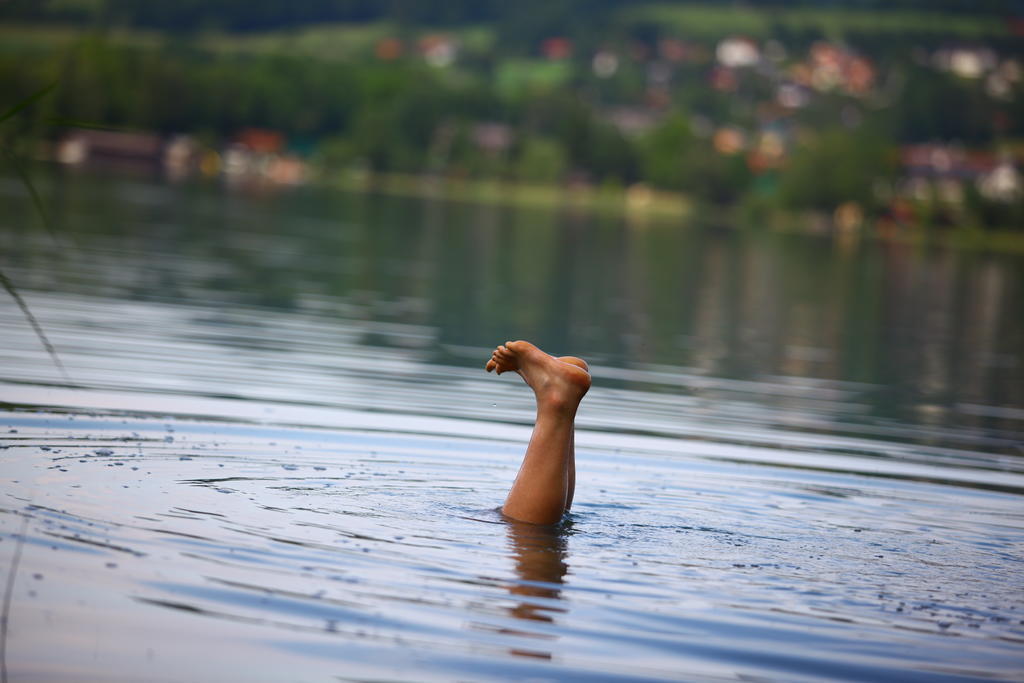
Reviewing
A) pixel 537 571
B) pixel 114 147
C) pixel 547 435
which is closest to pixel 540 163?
pixel 114 147

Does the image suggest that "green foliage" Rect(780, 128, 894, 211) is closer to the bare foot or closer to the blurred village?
the blurred village

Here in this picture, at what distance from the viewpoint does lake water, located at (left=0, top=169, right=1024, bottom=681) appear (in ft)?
20.0

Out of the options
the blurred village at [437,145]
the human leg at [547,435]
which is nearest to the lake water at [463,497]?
the human leg at [547,435]

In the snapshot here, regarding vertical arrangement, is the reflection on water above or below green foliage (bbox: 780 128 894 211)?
below

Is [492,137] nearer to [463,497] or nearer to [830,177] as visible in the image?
[830,177]

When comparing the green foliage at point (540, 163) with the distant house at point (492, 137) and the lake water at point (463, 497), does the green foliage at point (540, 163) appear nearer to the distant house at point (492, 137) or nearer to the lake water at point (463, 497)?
the distant house at point (492, 137)

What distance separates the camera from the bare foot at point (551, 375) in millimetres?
7910

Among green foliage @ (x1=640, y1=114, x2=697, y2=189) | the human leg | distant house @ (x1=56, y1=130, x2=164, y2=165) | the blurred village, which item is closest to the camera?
the human leg

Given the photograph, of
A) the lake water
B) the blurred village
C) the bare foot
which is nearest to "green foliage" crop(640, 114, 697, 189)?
the blurred village

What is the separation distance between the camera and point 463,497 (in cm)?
893

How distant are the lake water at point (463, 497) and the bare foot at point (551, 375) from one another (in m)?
0.83

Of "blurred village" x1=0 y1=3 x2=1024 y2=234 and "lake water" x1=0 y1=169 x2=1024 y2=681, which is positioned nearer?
"lake water" x1=0 y1=169 x2=1024 y2=681

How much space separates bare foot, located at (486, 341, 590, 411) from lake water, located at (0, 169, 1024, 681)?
2.71ft

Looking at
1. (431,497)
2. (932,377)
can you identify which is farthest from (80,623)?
(932,377)
